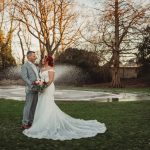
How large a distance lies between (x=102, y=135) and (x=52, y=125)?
152 cm

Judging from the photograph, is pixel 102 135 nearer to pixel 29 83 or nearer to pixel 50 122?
pixel 50 122

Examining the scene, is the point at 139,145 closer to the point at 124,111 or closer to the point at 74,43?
the point at 124,111

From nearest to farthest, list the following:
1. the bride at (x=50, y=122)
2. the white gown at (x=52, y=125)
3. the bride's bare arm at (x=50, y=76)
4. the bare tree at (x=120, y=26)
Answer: the white gown at (x=52, y=125), the bride at (x=50, y=122), the bride's bare arm at (x=50, y=76), the bare tree at (x=120, y=26)

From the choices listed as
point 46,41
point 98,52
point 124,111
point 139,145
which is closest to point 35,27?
point 46,41

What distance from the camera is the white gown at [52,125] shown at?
1130 centimetres

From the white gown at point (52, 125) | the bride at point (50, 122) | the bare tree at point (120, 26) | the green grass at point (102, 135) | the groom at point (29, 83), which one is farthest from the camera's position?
the bare tree at point (120, 26)

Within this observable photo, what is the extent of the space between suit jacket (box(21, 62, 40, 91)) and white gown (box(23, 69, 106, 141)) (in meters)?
0.31

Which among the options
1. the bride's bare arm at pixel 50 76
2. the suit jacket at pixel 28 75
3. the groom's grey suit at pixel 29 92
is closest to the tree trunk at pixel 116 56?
the groom's grey suit at pixel 29 92

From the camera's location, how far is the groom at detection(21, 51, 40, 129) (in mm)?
12452

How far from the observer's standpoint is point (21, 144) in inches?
391

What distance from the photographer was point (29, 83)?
40.7 ft

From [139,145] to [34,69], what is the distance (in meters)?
4.21

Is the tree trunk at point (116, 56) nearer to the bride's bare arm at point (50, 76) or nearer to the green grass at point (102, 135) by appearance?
the green grass at point (102, 135)

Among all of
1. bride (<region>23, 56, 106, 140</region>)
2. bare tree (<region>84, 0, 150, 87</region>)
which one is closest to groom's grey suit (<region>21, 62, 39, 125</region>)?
bride (<region>23, 56, 106, 140</region>)
